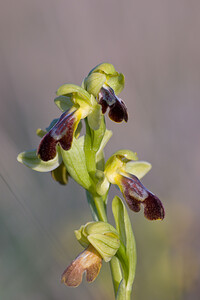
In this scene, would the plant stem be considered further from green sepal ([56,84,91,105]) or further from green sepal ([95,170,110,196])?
green sepal ([56,84,91,105])

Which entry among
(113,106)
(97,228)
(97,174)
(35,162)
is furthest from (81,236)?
(113,106)

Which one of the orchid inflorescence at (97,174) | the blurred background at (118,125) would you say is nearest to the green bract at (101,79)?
the orchid inflorescence at (97,174)

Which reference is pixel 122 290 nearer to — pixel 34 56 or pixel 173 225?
pixel 173 225

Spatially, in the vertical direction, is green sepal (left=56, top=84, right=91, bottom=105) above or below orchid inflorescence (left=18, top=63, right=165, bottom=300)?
above

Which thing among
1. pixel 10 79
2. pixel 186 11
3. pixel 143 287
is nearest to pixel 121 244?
pixel 143 287

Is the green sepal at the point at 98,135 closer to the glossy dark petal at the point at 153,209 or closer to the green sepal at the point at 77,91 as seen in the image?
the green sepal at the point at 77,91

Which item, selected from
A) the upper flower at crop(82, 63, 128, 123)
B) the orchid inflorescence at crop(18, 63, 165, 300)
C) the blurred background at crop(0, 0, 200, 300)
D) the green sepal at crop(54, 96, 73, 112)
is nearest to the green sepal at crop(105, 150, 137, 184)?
the orchid inflorescence at crop(18, 63, 165, 300)
